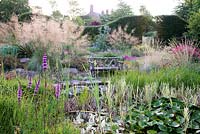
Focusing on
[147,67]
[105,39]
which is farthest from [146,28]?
[147,67]

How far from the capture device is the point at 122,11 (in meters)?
24.1

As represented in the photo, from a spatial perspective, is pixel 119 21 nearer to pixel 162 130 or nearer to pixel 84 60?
pixel 84 60

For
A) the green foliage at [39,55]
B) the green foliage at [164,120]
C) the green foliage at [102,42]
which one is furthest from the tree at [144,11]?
the green foliage at [164,120]

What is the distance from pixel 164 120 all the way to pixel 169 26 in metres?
12.7

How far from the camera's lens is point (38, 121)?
8.54 feet

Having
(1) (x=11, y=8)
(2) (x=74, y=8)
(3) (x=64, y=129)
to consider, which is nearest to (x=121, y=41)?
(1) (x=11, y=8)

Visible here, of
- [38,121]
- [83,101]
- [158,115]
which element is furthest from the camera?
[83,101]

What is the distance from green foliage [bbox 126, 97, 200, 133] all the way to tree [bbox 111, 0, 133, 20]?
65.1 ft

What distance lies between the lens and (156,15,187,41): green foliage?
1536cm

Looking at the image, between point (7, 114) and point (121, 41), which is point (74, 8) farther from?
point (7, 114)

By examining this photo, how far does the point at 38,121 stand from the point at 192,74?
3.49 m

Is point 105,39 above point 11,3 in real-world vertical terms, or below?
below

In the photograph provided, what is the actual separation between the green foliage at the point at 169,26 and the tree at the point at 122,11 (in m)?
7.68

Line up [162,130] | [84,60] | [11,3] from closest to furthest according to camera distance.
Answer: [162,130] < [84,60] < [11,3]
